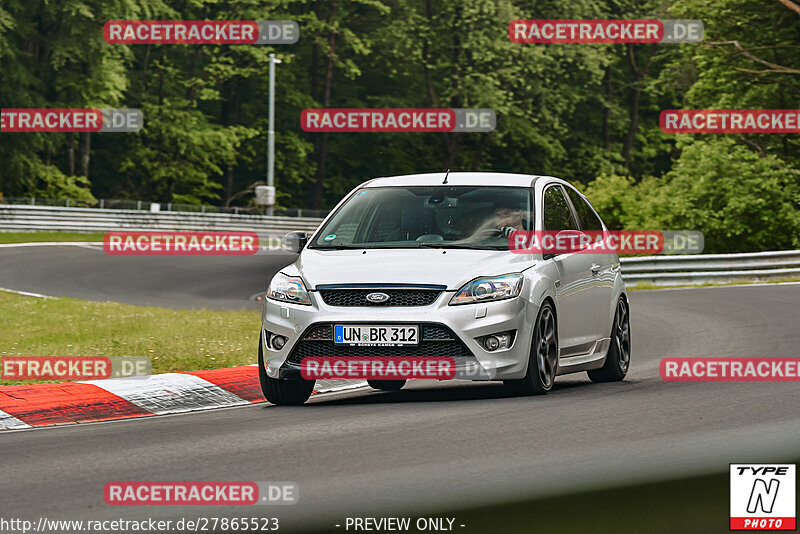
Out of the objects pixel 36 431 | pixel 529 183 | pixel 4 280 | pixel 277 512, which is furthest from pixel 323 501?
pixel 4 280

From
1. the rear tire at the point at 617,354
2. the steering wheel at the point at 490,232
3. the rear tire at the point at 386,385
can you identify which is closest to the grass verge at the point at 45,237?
the rear tire at the point at 386,385

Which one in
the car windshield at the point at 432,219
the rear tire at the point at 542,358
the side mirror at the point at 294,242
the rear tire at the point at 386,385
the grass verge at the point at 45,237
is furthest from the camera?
the grass verge at the point at 45,237

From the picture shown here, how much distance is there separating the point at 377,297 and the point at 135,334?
648cm

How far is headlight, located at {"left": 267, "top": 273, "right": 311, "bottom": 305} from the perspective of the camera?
9878 millimetres

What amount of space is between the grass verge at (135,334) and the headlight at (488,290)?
147 inches

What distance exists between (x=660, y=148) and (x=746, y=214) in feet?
132

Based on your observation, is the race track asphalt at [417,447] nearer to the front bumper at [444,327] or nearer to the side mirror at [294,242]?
the front bumper at [444,327]

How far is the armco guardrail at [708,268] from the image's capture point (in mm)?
28328

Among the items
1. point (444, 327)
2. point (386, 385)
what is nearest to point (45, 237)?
point (386, 385)

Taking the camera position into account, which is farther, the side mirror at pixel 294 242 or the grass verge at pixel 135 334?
the grass verge at pixel 135 334

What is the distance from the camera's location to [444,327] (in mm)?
9539

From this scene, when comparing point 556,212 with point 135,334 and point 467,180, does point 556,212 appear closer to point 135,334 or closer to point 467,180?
point 467,180

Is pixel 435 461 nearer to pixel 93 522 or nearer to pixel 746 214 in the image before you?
pixel 93 522

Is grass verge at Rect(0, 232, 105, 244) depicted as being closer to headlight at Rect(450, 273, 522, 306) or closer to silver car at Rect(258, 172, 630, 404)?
silver car at Rect(258, 172, 630, 404)
